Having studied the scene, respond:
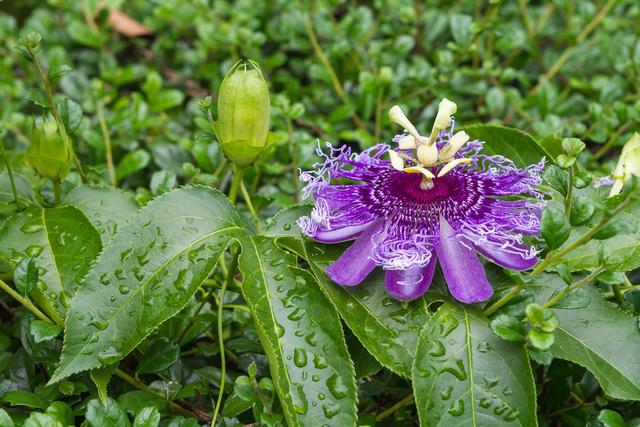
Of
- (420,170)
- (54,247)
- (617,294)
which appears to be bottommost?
(617,294)

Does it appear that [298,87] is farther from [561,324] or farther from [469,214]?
[561,324]

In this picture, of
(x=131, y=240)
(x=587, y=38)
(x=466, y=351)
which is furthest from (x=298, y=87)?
(x=466, y=351)

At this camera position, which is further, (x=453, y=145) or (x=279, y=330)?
(x=453, y=145)

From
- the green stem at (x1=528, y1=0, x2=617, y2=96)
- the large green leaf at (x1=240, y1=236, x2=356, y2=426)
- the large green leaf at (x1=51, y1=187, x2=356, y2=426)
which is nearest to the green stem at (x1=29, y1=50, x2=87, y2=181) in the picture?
the large green leaf at (x1=51, y1=187, x2=356, y2=426)

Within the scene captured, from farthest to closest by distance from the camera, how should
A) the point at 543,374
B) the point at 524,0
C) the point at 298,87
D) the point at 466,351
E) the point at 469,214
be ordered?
the point at 524,0
the point at 298,87
the point at 543,374
the point at 469,214
the point at 466,351

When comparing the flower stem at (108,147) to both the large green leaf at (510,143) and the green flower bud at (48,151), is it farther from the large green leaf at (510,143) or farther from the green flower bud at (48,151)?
the large green leaf at (510,143)

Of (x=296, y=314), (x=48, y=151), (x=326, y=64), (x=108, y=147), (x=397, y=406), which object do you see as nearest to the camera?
(x=296, y=314)

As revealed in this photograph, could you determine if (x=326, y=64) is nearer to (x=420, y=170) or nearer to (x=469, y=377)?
(x=420, y=170)

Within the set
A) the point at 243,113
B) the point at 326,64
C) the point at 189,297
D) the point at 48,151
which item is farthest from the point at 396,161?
the point at 326,64
